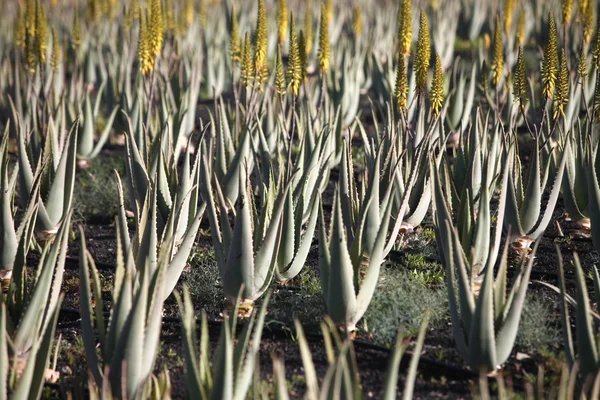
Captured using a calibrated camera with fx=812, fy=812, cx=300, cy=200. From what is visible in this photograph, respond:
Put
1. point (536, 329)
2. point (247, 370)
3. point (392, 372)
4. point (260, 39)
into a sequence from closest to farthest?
point (392, 372)
point (247, 370)
point (536, 329)
point (260, 39)

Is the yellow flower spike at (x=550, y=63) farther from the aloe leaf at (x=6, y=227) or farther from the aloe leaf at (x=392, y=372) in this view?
the aloe leaf at (x=6, y=227)

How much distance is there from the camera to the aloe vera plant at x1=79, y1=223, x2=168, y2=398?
3037 mm

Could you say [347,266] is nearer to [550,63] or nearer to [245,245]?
[245,245]

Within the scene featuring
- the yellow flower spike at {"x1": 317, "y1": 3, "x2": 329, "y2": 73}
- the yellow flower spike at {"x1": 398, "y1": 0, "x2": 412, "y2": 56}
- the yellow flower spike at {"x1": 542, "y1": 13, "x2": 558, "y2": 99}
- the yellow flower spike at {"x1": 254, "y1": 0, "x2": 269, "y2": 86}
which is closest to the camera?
the yellow flower spike at {"x1": 542, "y1": 13, "x2": 558, "y2": 99}

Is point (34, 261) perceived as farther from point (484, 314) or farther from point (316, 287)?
point (484, 314)

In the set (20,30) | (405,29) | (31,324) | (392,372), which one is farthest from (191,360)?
(20,30)

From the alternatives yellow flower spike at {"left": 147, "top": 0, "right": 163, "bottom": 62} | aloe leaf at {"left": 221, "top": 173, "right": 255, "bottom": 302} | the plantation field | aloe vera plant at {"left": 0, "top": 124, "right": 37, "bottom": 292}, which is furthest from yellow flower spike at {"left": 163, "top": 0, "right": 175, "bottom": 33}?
aloe leaf at {"left": 221, "top": 173, "right": 255, "bottom": 302}

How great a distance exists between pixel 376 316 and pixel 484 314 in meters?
0.85

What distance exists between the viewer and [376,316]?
403cm

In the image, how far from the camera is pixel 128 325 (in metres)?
3.06

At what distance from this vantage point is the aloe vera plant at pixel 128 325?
9.96ft

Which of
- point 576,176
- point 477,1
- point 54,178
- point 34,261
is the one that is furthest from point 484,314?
point 477,1

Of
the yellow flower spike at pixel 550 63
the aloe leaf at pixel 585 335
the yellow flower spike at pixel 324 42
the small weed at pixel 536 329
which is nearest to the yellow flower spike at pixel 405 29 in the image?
the yellow flower spike at pixel 324 42

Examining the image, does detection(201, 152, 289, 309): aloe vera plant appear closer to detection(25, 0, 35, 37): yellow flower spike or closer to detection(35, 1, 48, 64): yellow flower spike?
detection(35, 1, 48, 64): yellow flower spike
